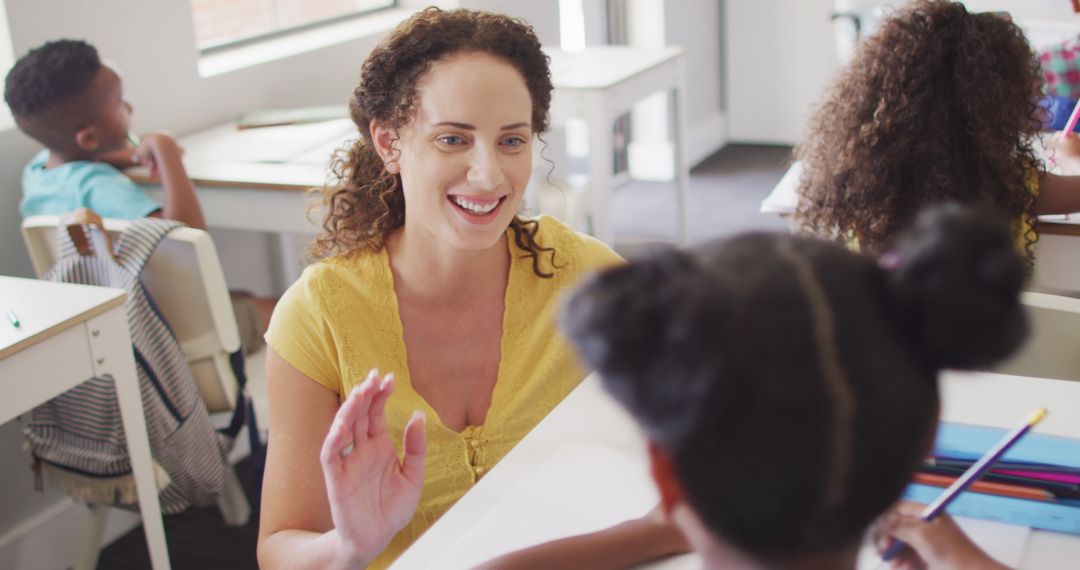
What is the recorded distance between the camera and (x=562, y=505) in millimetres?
1126

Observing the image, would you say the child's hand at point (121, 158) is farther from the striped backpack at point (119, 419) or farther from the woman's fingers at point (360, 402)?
the woman's fingers at point (360, 402)

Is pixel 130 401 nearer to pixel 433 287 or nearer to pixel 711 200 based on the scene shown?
pixel 433 287

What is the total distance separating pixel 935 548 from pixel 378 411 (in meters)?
0.48

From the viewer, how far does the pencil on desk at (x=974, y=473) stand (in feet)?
2.54

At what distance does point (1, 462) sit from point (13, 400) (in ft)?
2.53

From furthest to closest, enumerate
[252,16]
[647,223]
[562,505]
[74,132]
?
[647,223] → [252,16] → [74,132] → [562,505]

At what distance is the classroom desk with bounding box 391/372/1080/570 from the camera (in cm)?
104

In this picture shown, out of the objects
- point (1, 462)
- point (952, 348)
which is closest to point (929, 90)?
point (952, 348)

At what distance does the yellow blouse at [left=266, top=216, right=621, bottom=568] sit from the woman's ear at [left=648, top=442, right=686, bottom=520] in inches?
30.3

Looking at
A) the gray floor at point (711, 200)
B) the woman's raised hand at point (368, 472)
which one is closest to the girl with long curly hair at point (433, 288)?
the woman's raised hand at point (368, 472)

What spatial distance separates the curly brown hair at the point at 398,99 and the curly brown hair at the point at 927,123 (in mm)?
492

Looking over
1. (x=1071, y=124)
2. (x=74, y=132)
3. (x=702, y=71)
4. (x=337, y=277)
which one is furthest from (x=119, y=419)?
(x=702, y=71)

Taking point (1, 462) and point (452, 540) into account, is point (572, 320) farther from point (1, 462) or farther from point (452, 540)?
point (1, 462)

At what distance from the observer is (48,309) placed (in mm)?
1747
